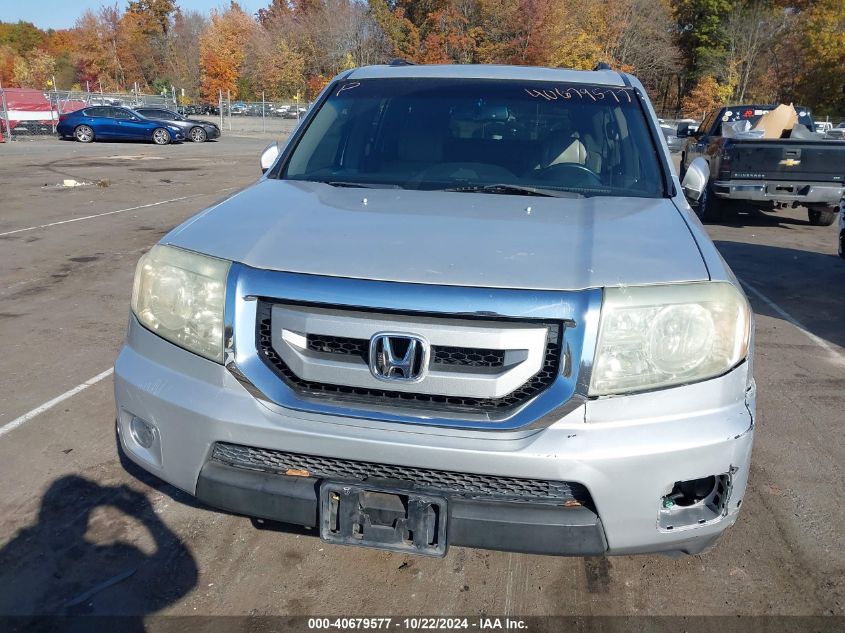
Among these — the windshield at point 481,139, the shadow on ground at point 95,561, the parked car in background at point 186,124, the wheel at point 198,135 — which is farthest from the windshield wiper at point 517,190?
the wheel at point 198,135

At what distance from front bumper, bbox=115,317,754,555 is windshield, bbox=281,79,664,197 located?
1363 mm

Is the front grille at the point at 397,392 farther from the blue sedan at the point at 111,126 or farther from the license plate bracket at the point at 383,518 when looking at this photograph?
the blue sedan at the point at 111,126

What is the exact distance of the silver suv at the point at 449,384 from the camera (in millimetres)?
2141

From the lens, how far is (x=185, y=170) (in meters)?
19.1

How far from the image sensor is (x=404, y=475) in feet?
7.34

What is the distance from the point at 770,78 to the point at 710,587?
65.8 meters

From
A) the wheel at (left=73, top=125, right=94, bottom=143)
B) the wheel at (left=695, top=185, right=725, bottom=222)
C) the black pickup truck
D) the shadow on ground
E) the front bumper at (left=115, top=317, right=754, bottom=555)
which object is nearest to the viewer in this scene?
the front bumper at (left=115, top=317, right=754, bottom=555)

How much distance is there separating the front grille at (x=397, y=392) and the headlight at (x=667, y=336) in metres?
0.14

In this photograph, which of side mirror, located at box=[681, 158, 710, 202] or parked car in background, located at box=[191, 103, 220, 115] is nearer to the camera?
side mirror, located at box=[681, 158, 710, 202]

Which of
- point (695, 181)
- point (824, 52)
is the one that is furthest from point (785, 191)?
point (824, 52)

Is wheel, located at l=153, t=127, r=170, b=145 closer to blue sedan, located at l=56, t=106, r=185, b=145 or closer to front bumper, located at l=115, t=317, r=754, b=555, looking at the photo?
blue sedan, located at l=56, t=106, r=185, b=145

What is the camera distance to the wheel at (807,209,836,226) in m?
11.8

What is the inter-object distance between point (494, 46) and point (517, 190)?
48190 millimetres

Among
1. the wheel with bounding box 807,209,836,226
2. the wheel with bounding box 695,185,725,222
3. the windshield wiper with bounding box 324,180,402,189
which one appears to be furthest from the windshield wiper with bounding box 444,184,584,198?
the wheel with bounding box 807,209,836,226
